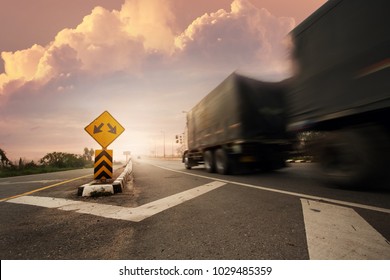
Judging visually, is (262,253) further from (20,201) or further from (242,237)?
(20,201)

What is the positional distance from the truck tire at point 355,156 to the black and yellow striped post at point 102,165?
5427 millimetres

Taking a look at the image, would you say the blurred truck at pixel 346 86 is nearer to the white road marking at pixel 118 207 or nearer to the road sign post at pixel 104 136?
the white road marking at pixel 118 207

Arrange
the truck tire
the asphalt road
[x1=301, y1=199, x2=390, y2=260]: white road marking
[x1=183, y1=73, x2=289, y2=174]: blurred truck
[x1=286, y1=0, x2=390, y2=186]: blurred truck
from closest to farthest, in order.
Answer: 1. [x1=301, y1=199, x2=390, y2=260]: white road marking
2. the asphalt road
3. [x1=286, y1=0, x2=390, y2=186]: blurred truck
4. the truck tire
5. [x1=183, y1=73, x2=289, y2=174]: blurred truck

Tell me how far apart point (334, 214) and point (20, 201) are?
565 centimetres

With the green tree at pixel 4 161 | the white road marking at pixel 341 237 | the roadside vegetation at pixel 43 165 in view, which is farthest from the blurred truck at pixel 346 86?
the green tree at pixel 4 161

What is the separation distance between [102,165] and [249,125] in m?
4.69

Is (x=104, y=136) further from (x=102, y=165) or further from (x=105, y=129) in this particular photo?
(x=102, y=165)

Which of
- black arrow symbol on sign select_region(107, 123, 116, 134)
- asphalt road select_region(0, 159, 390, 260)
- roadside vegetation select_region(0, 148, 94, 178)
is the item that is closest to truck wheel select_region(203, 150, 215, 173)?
black arrow symbol on sign select_region(107, 123, 116, 134)

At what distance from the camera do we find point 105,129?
20.8ft

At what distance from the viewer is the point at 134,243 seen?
2.08m

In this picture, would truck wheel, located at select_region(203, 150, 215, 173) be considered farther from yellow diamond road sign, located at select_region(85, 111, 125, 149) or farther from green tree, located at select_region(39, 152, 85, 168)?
green tree, located at select_region(39, 152, 85, 168)

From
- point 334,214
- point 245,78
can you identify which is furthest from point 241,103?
point 334,214

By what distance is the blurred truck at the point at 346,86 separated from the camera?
3.42 m

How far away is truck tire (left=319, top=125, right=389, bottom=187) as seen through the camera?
3.88 metres
